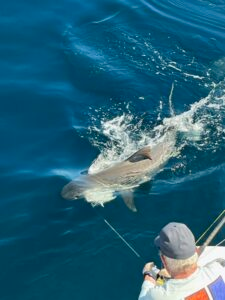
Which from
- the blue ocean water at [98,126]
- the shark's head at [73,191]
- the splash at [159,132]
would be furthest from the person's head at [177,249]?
the splash at [159,132]

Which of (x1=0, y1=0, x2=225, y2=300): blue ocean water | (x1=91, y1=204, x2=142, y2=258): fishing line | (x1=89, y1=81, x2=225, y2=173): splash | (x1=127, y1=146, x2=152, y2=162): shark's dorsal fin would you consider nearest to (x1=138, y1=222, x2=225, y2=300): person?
(x1=0, y1=0, x2=225, y2=300): blue ocean water

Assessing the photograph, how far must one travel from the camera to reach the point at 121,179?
995 centimetres

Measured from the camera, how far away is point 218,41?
47.6 ft

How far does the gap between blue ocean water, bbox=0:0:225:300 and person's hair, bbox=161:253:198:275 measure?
2.92 metres

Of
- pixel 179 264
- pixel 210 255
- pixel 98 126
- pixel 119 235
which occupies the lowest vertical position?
pixel 119 235

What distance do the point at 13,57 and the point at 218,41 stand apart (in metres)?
5.48

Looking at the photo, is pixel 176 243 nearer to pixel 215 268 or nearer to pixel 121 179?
pixel 215 268

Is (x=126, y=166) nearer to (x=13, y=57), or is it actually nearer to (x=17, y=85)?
(x=17, y=85)

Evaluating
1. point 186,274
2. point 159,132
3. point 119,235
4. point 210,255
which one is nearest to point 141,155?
point 159,132

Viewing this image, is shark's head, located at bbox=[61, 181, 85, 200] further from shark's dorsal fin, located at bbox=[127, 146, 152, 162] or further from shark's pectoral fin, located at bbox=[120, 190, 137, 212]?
shark's dorsal fin, located at bbox=[127, 146, 152, 162]

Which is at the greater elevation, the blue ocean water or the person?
Answer: the person

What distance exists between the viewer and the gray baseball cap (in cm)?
484

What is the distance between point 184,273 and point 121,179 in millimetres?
5066

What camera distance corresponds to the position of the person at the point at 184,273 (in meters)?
4.86
